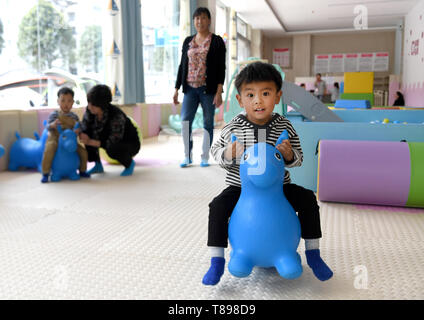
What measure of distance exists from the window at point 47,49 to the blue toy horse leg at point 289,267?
2.63 meters

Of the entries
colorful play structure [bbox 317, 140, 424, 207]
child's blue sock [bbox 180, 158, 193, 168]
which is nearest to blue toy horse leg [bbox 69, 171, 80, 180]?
child's blue sock [bbox 180, 158, 193, 168]

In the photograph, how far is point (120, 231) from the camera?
4.92 ft

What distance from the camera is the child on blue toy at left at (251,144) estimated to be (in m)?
1.04

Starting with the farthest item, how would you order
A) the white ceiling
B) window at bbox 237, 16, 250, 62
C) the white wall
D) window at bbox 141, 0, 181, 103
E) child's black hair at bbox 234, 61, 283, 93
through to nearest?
1. window at bbox 237, 16, 250, 62
2. the white ceiling
3. the white wall
4. window at bbox 141, 0, 181, 103
5. child's black hair at bbox 234, 61, 283, 93

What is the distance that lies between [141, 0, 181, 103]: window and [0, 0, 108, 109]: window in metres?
0.94

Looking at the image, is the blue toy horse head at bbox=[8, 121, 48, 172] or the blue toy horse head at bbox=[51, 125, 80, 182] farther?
the blue toy horse head at bbox=[8, 121, 48, 172]

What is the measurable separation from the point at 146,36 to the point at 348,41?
7459mm

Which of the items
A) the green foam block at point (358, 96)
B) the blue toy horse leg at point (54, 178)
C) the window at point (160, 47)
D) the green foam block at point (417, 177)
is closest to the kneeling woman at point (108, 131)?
the blue toy horse leg at point (54, 178)

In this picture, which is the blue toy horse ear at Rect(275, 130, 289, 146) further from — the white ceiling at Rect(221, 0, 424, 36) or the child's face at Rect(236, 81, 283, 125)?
the white ceiling at Rect(221, 0, 424, 36)

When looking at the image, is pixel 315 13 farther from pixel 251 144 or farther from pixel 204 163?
pixel 251 144

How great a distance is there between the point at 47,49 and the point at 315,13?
6431mm

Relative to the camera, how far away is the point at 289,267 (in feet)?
3.13

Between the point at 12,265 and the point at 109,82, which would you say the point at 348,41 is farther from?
the point at 12,265

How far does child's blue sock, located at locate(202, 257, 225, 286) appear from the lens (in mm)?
1013
